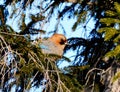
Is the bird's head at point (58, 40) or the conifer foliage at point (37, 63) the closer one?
the conifer foliage at point (37, 63)

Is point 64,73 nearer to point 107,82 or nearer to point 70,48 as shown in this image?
point 107,82

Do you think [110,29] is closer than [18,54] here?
No

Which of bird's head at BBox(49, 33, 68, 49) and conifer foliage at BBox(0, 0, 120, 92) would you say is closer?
conifer foliage at BBox(0, 0, 120, 92)

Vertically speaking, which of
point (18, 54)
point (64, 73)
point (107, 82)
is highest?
point (18, 54)

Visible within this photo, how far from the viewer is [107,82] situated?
5801mm

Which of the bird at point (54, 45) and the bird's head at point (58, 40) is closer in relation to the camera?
the bird at point (54, 45)

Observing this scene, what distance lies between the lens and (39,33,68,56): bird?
4946 millimetres

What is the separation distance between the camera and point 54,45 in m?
5.57

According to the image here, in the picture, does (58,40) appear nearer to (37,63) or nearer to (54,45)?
(54,45)

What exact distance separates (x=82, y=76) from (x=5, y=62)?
1.89 meters

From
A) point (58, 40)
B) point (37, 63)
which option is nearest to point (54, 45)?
point (58, 40)

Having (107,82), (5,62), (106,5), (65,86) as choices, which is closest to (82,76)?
(107,82)

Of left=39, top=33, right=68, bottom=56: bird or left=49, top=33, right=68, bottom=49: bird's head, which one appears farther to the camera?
left=49, top=33, right=68, bottom=49: bird's head

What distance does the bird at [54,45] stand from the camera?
4946mm
